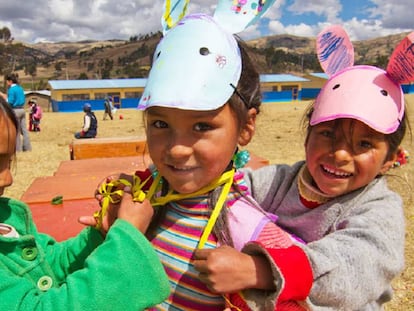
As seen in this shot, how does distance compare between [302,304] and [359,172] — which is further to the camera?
[359,172]

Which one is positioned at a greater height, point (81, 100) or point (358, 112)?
point (358, 112)

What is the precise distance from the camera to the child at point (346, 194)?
1075 mm

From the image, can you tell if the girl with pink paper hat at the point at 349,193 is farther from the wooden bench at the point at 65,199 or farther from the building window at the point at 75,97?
the building window at the point at 75,97

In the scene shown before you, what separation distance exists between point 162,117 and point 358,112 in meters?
0.60

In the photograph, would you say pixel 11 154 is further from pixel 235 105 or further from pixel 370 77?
pixel 370 77

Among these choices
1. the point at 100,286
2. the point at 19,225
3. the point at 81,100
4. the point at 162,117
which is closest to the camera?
the point at 100,286

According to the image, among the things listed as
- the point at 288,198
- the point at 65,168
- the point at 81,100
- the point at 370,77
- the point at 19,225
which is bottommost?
the point at 81,100

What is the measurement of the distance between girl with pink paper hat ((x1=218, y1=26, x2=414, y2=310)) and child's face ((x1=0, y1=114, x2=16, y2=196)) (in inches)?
26.9

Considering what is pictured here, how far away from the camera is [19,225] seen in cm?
146

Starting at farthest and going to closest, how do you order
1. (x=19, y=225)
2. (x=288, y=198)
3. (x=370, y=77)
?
(x=288, y=198) < (x=19, y=225) < (x=370, y=77)

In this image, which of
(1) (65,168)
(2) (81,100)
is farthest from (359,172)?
(2) (81,100)

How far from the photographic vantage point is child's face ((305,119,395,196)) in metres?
1.33

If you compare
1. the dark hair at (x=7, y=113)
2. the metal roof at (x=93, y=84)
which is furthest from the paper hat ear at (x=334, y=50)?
the metal roof at (x=93, y=84)

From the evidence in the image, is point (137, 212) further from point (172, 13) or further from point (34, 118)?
point (34, 118)
